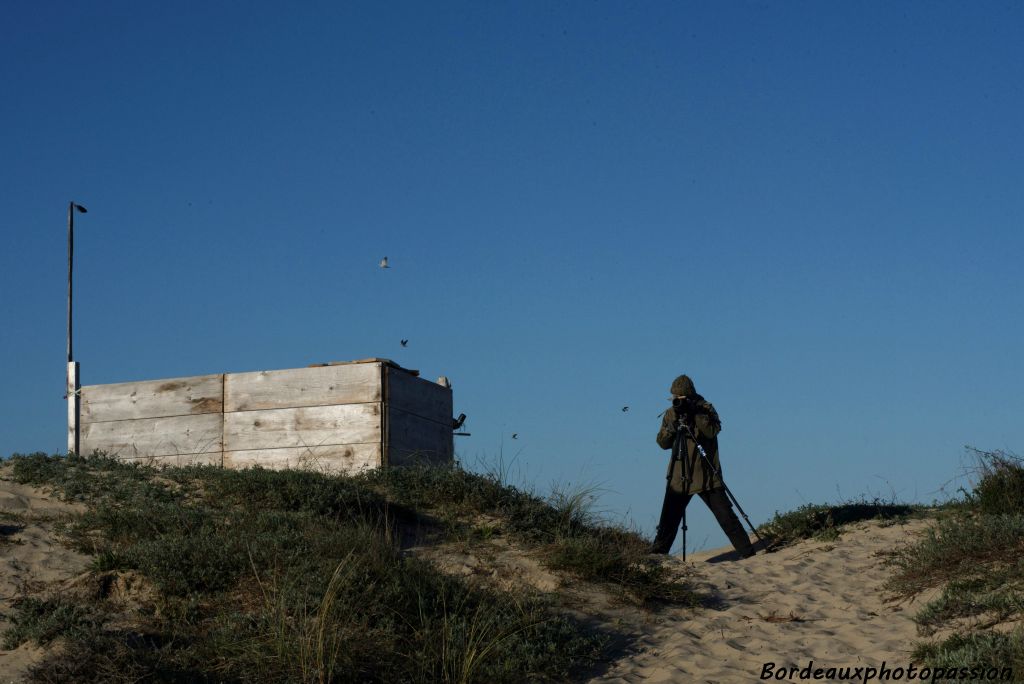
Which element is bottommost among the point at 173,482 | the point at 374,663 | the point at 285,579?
the point at 374,663

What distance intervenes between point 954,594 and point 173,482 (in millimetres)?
8146

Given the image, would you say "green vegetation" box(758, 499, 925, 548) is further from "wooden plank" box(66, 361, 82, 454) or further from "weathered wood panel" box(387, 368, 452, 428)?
"wooden plank" box(66, 361, 82, 454)

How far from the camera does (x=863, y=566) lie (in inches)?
460

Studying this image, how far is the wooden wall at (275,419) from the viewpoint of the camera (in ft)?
42.4

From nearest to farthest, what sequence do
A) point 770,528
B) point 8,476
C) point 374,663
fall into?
1. point 374,663
2. point 8,476
3. point 770,528

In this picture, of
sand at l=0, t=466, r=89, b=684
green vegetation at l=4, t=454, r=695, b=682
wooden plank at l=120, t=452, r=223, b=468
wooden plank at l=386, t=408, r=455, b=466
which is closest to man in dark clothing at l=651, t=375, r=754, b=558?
green vegetation at l=4, t=454, r=695, b=682

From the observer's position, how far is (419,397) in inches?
545

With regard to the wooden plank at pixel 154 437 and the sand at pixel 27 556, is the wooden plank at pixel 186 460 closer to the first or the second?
the wooden plank at pixel 154 437

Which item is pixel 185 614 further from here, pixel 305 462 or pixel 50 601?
pixel 305 462

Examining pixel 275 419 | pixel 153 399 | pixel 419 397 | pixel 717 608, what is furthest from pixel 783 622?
pixel 153 399

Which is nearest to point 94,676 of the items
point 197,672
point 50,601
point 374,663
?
point 197,672

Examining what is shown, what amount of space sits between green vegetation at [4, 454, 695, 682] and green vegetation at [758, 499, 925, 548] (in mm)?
2896

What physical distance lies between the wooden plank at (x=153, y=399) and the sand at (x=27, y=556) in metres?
2.96

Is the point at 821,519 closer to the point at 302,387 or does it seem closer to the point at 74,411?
the point at 302,387
